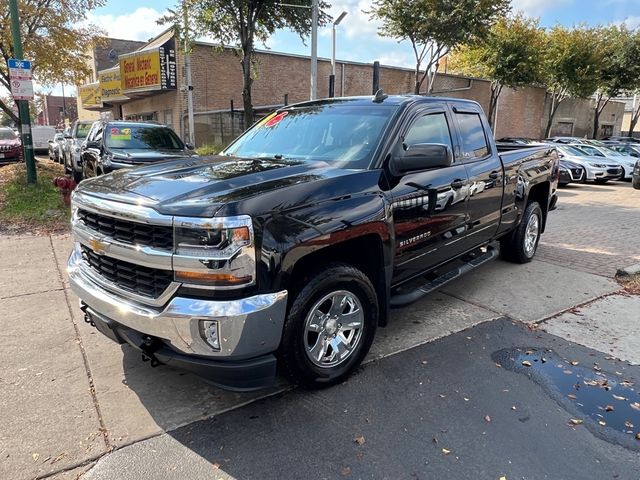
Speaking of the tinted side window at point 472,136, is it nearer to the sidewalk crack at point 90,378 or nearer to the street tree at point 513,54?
the sidewalk crack at point 90,378

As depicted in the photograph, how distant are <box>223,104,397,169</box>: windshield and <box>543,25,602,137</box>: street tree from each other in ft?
88.4

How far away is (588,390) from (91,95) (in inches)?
1391

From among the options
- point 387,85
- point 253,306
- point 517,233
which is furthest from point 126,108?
point 253,306

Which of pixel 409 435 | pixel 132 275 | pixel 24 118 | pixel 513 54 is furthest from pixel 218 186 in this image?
pixel 513 54

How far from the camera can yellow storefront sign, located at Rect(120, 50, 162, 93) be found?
20.4 metres

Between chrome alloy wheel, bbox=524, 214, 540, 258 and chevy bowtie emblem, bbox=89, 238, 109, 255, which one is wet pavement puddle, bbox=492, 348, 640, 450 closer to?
chrome alloy wheel, bbox=524, 214, 540, 258

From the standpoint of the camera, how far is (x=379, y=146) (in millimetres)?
3570

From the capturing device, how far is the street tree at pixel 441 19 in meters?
16.9

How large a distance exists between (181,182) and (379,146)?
1.50m

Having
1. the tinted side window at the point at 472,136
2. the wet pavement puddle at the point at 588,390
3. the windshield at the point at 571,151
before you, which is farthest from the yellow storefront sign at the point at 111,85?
the wet pavement puddle at the point at 588,390

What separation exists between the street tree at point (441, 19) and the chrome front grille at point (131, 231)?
51.5 ft

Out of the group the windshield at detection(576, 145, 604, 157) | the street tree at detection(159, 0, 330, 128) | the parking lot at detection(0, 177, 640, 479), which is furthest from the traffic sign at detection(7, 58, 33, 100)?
the windshield at detection(576, 145, 604, 157)

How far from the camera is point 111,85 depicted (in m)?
26.2

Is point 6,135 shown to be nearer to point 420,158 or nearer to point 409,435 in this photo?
point 420,158
